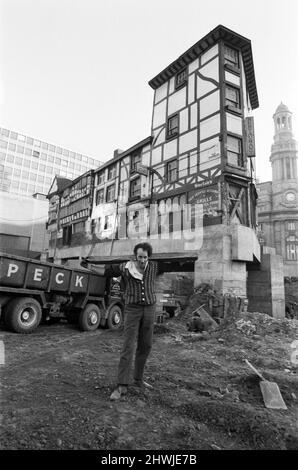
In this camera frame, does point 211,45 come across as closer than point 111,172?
Yes

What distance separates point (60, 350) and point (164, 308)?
10.5 meters

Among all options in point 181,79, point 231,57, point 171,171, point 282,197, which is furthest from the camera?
point 282,197

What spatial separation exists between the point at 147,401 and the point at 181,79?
21.4 m

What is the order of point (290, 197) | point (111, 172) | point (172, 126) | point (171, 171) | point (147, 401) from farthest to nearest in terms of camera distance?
point (290, 197), point (111, 172), point (172, 126), point (171, 171), point (147, 401)

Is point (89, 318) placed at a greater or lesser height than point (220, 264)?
lesser

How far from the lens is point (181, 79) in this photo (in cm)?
2025

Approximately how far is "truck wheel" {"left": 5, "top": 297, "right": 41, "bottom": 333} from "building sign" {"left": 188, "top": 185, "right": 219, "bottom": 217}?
10.8 m

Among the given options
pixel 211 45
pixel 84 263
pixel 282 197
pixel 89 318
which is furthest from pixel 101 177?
pixel 282 197

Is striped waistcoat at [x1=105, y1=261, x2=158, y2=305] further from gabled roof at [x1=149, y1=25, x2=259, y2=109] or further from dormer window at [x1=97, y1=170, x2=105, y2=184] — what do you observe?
dormer window at [x1=97, y1=170, x2=105, y2=184]

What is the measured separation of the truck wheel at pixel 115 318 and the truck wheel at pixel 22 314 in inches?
117

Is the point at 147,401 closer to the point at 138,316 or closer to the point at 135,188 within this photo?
the point at 138,316

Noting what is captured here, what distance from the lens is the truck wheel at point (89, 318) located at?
9.70 m

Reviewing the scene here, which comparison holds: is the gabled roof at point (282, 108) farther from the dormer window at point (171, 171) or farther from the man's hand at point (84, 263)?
the man's hand at point (84, 263)

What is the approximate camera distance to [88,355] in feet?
20.2
